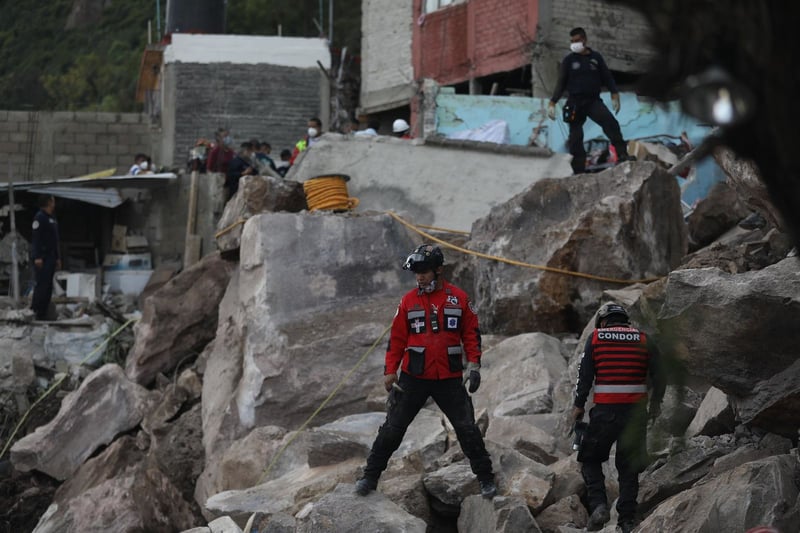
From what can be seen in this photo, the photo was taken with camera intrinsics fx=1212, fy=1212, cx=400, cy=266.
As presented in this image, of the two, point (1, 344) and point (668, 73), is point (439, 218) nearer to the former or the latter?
point (1, 344)

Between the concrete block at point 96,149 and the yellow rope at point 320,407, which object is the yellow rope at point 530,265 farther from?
the concrete block at point 96,149

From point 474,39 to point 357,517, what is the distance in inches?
635

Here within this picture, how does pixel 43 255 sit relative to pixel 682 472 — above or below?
above

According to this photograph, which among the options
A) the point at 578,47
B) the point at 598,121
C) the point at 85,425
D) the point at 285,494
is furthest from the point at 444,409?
the point at 85,425

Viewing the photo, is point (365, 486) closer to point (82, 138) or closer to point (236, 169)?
point (236, 169)

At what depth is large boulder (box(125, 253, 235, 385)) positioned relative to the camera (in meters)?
13.0

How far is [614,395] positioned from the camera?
6.95 metres

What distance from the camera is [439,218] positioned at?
43.1ft

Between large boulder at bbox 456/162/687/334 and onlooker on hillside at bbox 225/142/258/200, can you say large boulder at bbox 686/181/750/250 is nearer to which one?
large boulder at bbox 456/162/687/334

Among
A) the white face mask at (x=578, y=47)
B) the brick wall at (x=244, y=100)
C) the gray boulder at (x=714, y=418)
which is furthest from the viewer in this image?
the brick wall at (x=244, y=100)

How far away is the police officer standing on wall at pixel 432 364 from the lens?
7.32m

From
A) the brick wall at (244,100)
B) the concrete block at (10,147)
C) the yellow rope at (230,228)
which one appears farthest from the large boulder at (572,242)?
the concrete block at (10,147)

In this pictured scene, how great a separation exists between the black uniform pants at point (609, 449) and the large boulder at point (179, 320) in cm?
675

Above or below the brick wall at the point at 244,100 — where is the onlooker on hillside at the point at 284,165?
below
